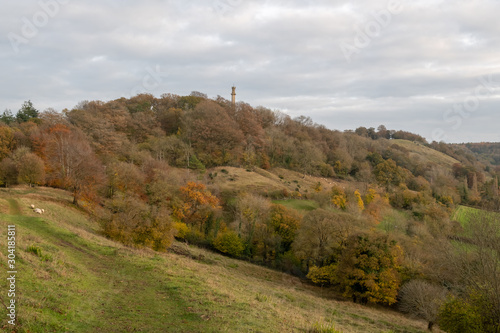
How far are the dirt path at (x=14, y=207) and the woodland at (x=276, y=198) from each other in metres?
7.27

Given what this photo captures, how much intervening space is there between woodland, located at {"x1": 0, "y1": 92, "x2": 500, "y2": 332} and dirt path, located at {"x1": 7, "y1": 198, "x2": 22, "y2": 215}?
286 inches

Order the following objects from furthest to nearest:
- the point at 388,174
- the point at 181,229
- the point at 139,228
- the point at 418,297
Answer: the point at 388,174 → the point at 181,229 → the point at 418,297 → the point at 139,228

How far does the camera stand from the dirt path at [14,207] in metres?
28.0

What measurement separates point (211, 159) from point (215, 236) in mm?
29033

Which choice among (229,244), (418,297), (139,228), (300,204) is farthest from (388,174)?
(139,228)

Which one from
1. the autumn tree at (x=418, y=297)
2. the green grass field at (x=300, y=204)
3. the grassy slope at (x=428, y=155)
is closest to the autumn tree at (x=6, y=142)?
the green grass field at (x=300, y=204)

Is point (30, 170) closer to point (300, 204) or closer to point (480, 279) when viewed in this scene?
point (300, 204)

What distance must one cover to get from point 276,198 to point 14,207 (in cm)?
4299

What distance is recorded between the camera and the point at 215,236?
147 ft

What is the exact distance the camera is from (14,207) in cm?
2941

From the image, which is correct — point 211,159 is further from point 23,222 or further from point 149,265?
point 149,265

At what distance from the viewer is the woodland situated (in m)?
26.2

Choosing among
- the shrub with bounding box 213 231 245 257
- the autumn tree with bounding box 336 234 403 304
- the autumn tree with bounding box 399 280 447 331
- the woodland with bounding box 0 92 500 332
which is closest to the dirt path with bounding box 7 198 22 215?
the woodland with bounding box 0 92 500 332

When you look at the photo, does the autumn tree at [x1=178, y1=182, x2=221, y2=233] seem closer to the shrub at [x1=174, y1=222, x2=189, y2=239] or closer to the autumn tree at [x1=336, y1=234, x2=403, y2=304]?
the shrub at [x1=174, y1=222, x2=189, y2=239]
